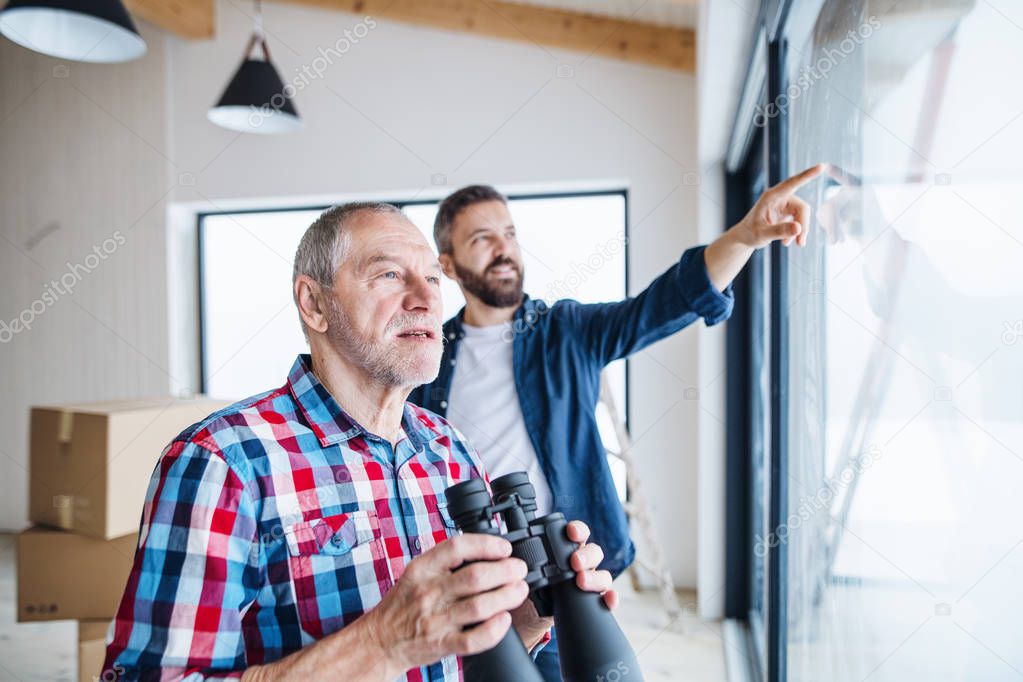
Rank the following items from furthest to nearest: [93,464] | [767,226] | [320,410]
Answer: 1. [93,464]
2. [767,226]
3. [320,410]

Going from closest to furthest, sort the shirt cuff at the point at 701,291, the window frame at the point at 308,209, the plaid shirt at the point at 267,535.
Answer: the plaid shirt at the point at 267,535 < the shirt cuff at the point at 701,291 < the window frame at the point at 308,209

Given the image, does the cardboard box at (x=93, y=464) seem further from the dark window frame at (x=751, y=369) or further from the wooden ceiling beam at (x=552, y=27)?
the wooden ceiling beam at (x=552, y=27)

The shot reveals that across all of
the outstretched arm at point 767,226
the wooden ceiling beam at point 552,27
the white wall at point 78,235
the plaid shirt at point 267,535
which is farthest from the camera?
the white wall at point 78,235

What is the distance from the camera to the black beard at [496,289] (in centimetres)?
187

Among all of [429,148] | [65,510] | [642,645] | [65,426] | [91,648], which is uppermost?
[429,148]

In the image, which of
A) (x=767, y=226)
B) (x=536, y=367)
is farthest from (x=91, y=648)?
(x=767, y=226)

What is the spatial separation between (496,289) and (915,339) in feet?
3.60

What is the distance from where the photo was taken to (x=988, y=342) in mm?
725

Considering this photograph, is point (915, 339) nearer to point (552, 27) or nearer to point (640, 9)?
point (640, 9)

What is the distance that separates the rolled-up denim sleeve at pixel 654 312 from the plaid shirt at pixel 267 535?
741mm

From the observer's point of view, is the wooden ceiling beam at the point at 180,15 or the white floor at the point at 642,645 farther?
the wooden ceiling beam at the point at 180,15

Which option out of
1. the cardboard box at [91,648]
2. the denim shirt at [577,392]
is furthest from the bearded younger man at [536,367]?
the cardboard box at [91,648]

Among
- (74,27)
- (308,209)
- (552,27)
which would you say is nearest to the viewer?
(74,27)

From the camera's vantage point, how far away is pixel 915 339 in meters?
0.93
